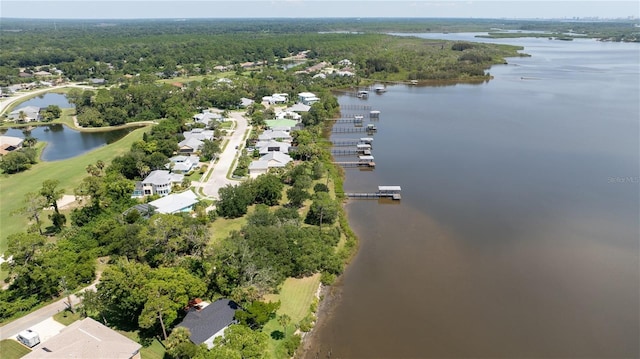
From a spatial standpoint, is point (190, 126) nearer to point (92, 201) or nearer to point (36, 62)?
point (92, 201)

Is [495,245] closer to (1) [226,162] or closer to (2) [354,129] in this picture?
(1) [226,162]

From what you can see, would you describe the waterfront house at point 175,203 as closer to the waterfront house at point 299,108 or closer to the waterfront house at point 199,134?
the waterfront house at point 199,134

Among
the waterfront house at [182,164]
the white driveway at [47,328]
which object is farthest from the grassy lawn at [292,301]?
the waterfront house at [182,164]

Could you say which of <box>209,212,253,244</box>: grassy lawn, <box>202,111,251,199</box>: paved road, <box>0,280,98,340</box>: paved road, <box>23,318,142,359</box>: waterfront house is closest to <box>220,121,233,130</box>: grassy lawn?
<box>202,111,251,199</box>: paved road

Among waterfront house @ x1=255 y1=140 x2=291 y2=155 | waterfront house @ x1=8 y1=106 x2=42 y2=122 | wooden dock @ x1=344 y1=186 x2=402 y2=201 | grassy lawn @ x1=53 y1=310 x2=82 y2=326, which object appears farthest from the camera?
waterfront house @ x1=8 y1=106 x2=42 y2=122

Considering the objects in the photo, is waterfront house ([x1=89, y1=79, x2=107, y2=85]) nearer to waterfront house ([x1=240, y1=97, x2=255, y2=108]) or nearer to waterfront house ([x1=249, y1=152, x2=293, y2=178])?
waterfront house ([x1=240, y1=97, x2=255, y2=108])

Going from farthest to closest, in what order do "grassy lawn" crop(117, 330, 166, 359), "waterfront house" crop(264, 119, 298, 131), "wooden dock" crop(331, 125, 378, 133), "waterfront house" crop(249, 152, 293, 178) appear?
1. "wooden dock" crop(331, 125, 378, 133)
2. "waterfront house" crop(264, 119, 298, 131)
3. "waterfront house" crop(249, 152, 293, 178)
4. "grassy lawn" crop(117, 330, 166, 359)

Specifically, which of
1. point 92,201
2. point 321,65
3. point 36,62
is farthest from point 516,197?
point 36,62
